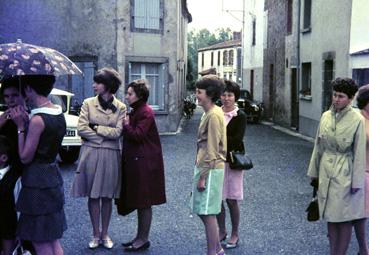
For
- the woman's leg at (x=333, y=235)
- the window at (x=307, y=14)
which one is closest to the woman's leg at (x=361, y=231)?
the woman's leg at (x=333, y=235)

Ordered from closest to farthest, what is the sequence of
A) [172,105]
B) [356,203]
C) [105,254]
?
[356,203]
[105,254]
[172,105]

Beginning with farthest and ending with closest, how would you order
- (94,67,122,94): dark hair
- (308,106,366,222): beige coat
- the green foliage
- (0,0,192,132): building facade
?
the green foliage → (0,0,192,132): building facade → (94,67,122,94): dark hair → (308,106,366,222): beige coat

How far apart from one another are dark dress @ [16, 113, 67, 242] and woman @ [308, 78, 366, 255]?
2.31m

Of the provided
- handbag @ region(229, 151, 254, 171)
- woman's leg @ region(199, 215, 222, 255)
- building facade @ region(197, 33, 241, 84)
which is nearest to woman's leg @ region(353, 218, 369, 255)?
handbag @ region(229, 151, 254, 171)

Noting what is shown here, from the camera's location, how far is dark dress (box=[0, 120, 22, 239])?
392 cm

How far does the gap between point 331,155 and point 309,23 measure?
52.4ft

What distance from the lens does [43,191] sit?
3.88 metres

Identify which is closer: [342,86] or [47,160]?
[47,160]

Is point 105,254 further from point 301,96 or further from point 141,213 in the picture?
point 301,96

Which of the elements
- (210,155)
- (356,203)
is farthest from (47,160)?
(356,203)

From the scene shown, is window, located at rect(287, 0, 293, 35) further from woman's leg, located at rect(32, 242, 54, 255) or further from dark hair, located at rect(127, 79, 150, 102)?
woman's leg, located at rect(32, 242, 54, 255)

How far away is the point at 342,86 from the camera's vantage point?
15.4ft

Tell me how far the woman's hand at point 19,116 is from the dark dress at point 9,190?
0.50 ft

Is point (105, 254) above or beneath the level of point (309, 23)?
beneath
